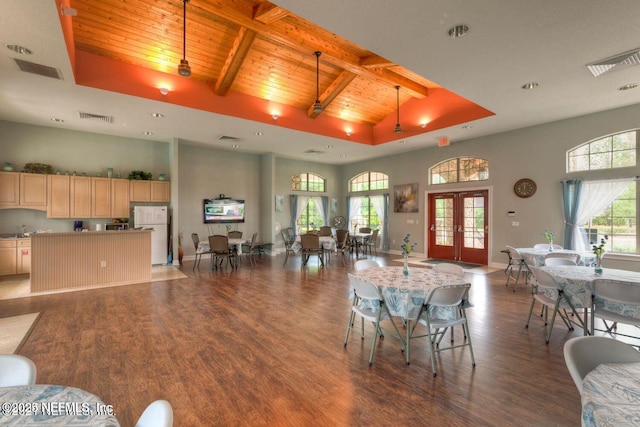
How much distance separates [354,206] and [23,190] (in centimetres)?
964

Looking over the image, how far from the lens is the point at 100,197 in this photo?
7.28m

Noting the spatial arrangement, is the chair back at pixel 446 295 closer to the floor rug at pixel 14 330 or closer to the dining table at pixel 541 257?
the dining table at pixel 541 257

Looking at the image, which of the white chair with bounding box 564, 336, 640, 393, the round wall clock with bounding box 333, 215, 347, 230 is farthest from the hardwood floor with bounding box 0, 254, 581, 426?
the round wall clock with bounding box 333, 215, 347, 230

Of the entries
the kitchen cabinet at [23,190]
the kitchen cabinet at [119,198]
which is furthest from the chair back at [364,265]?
the kitchen cabinet at [23,190]

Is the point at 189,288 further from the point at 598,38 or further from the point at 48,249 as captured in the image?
the point at 598,38

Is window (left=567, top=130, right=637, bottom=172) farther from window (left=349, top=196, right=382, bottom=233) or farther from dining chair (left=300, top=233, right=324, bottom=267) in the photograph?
dining chair (left=300, top=233, right=324, bottom=267)

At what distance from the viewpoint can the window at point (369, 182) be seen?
10.8 meters

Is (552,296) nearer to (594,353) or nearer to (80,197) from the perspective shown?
(594,353)

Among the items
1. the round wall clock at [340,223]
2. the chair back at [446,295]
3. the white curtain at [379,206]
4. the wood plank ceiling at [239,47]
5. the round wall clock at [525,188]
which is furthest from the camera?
the round wall clock at [340,223]

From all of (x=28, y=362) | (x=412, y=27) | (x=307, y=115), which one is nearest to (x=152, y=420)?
(x=28, y=362)

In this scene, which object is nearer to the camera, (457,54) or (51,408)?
(51,408)

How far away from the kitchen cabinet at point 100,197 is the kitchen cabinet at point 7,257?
1.53 metres

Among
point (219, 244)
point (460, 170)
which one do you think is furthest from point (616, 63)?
point (219, 244)

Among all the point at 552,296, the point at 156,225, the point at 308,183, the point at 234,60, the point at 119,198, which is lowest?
the point at 552,296
